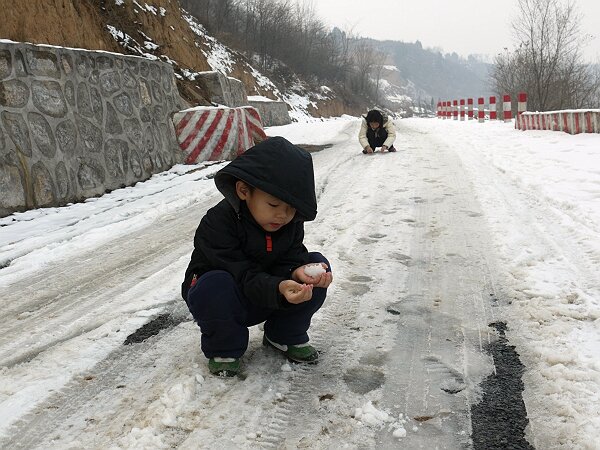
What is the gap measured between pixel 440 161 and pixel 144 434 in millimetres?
6268

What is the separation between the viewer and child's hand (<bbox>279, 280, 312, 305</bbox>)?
184 cm

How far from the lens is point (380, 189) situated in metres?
5.59

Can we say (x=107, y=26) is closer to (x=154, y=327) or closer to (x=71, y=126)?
(x=71, y=126)

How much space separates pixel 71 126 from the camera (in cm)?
580

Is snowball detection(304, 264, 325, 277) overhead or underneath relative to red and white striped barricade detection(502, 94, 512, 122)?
underneath

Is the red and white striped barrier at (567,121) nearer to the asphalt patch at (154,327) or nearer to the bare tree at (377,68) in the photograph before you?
the asphalt patch at (154,327)

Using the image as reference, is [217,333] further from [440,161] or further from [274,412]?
[440,161]

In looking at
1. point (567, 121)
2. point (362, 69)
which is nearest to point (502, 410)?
point (567, 121)

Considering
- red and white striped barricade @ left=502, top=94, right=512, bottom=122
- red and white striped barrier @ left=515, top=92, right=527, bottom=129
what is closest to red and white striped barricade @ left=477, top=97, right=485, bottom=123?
red and white striped barricade @ left=502, top=94, right=512, bottom=122

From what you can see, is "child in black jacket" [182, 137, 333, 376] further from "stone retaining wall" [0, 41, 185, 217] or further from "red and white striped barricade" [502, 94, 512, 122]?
"red and white striped barricade" [502, 94, 512, 122]

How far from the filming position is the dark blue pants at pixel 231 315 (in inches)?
77.3

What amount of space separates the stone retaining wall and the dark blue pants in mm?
Answer: 3705

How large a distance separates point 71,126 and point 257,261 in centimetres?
458

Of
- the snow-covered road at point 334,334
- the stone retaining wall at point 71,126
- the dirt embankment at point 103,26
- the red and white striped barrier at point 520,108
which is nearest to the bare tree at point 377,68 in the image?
the dirt embankment at point 103,26
